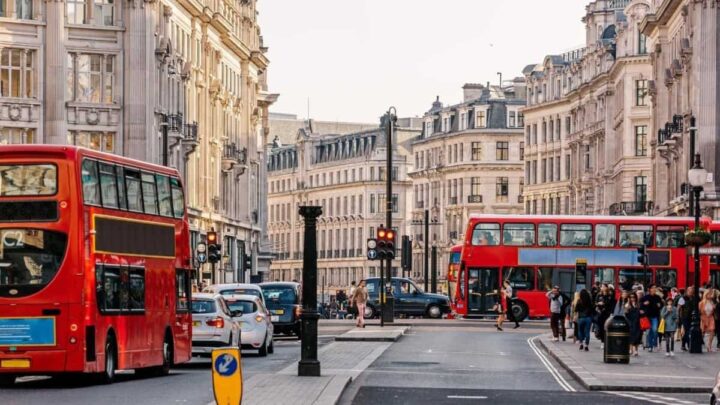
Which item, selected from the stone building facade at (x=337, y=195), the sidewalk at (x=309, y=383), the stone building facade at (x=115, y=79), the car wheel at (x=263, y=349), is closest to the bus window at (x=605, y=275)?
the stone building facade at (x=115, y=79)

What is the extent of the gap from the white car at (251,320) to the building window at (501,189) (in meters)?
118

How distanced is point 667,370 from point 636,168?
76.1 metres

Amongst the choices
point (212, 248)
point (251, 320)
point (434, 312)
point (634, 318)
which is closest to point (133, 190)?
point (251, 320)

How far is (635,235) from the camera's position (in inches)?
2616

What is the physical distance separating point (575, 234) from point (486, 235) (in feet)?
11.2

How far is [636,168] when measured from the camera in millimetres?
111750

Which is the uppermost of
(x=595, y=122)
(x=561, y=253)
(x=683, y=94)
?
(x=595, y=122)

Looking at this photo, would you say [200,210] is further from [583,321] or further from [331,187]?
[331,187]

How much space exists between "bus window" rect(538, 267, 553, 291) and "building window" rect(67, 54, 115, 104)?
755 inches

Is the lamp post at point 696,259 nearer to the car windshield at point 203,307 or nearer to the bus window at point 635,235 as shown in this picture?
the car windshield at point 203,307

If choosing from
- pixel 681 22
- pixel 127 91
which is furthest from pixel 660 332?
pixel 681 22

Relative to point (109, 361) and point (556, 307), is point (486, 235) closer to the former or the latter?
point (556, 307)

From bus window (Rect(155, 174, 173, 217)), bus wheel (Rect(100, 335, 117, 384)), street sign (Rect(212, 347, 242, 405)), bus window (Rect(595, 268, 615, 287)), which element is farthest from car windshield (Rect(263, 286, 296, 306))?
street sign (Rect(212, 347, 242, 405))

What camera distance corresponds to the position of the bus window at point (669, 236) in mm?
65750
